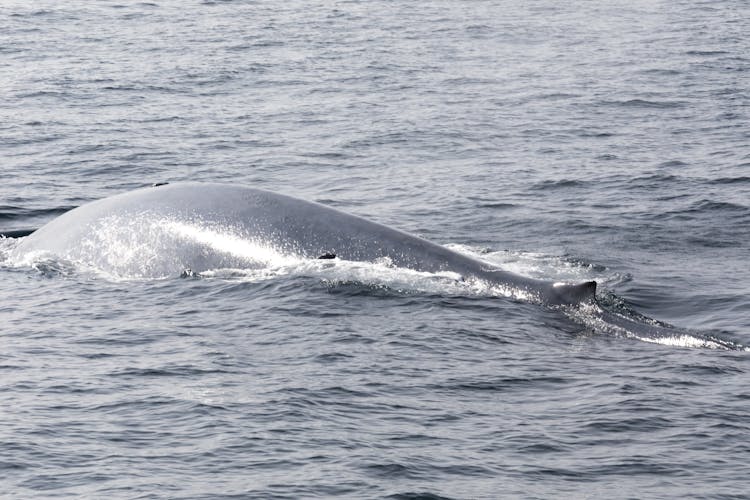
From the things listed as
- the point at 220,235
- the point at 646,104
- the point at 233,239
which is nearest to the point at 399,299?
the point at 233,239

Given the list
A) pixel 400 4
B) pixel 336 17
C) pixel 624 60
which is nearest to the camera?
pixel 624 60

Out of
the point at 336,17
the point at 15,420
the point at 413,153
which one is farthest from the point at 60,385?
the point at 336,17

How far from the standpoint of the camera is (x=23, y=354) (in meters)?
17.5

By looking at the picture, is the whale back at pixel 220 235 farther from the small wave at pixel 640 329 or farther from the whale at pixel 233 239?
the small wave at pixel 640 329

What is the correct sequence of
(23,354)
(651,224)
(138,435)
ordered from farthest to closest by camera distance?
(651,224)
(23,354)
(138,435)

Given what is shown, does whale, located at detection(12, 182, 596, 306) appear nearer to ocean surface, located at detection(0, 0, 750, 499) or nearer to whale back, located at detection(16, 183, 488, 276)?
whale back, located at detection(16, 183, 488, 276)

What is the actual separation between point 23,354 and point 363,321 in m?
4.44

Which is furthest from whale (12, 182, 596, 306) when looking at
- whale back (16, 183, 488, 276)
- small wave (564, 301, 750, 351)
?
small wave (564, 301, 750, 351)

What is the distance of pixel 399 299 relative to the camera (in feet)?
61.0

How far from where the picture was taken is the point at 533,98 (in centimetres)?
3922

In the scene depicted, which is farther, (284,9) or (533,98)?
(284,9)

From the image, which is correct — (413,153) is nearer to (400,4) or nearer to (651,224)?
(651,224)

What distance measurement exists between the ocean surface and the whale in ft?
0.85

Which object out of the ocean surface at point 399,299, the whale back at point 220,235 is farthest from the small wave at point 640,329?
the whale back at point 220,235
